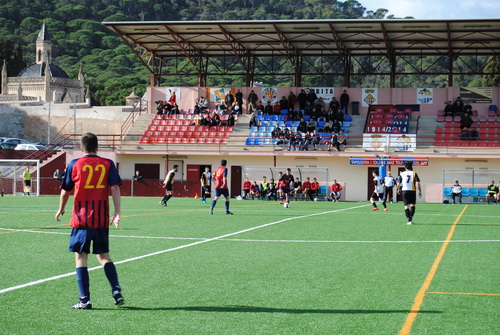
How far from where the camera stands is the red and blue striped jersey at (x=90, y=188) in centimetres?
739

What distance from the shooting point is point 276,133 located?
45500 millimetres

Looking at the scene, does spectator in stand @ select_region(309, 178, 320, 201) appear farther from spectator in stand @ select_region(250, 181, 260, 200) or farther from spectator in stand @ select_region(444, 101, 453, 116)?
spectator in stand @ select_region(444, 101, 453, 116)

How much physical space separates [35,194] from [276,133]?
15383 mm

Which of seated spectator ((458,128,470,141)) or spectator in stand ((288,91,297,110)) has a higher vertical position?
spectator in stand ((288,91,297,110))

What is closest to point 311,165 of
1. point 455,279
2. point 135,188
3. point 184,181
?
point 184,181

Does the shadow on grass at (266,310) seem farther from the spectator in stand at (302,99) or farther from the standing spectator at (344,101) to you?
the spectator in stand at (302,99)

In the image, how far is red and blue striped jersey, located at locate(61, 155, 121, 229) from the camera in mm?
7391

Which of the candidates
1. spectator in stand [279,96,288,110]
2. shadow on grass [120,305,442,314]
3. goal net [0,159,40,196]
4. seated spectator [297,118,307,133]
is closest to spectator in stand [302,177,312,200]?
seated spectator [297,118,307,133]

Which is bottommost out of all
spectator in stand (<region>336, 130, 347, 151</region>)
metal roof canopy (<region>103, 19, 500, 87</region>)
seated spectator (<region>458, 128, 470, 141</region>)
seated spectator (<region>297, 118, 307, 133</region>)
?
spectator in stand (<region>336, 130, 347, 151</region>)

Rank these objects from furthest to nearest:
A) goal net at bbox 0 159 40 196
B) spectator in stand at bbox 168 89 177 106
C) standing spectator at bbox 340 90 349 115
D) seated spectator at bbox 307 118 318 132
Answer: spectator in stand at bbox 168 89 177 106 → standing spectator at bbox 340 90 349 115 → seated spectator at bbox 307 118 318 132 → goal net at bbox 0 159 40 196

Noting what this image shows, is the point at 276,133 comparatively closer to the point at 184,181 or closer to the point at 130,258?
the point at 184,181

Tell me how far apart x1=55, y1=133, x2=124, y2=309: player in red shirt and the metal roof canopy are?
3770 cm

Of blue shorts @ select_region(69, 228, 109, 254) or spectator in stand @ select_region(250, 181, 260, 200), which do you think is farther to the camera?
spectator in stand @ select_region(250, 181, 260, 200)

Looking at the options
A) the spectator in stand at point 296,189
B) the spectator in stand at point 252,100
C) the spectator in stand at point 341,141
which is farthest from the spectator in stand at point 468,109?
the spectator in stand at point 252,100
